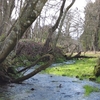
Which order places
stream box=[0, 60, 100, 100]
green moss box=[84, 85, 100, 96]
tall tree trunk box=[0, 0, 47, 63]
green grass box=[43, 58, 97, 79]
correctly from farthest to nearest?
green grass box=[43, 58, 97, 79] < green moss box=[84, 85, 100, 96] < stream box=[0, 60, 100, 100] < tall tree trunk box=[0, 0, 47, 63]

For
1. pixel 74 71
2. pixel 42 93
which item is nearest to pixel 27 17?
pixel 42 93

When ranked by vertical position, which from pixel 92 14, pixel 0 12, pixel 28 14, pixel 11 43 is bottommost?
pixel 11 43

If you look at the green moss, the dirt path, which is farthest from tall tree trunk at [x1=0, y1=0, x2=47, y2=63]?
the green moss

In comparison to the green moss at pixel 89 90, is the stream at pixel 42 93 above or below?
above

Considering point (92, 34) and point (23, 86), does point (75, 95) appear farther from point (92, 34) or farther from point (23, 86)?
point (92, 34)

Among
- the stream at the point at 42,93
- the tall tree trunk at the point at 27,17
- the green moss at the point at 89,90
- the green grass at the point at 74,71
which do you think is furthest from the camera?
the green grass at the point at 74,71

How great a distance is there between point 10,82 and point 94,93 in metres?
4.01

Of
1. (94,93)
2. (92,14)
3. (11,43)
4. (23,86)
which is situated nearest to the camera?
(11,43)

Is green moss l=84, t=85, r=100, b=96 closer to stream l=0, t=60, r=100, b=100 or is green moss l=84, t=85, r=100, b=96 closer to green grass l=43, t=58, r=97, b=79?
stream l=0, t=60, r=100, b=100

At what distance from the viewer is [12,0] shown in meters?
13.4

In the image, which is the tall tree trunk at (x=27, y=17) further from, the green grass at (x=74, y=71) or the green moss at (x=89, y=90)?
the green grass at (x=74, y=71)

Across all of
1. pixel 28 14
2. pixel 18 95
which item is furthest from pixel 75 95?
pixel 28 14

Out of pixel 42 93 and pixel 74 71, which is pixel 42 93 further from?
pixel 74 71

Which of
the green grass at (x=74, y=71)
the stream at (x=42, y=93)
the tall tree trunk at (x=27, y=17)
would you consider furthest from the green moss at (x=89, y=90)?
the tall tree trunk at (x=27, y=17)
